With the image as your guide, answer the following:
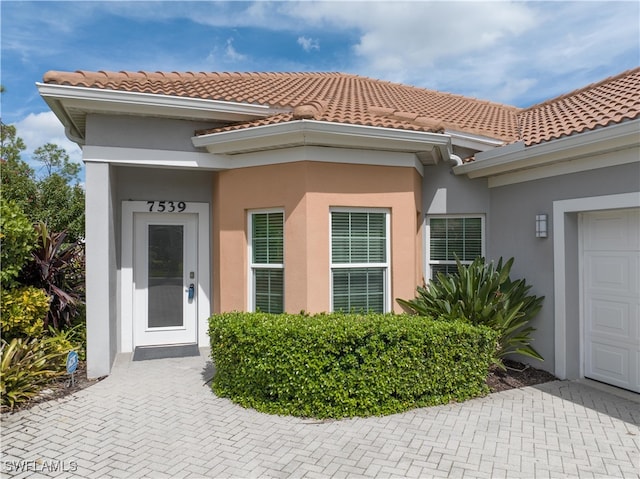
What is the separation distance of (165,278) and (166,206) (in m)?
1.50

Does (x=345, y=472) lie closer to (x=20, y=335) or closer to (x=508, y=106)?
(x=20, y=335)

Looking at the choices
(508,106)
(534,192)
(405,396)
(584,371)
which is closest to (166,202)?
(405,396)

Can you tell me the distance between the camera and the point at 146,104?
21.7 ft

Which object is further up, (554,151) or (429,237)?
(554,151)

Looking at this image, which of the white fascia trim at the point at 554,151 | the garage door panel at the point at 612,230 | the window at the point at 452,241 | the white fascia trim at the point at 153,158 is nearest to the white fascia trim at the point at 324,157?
the white fascia trim at the point at 153,158

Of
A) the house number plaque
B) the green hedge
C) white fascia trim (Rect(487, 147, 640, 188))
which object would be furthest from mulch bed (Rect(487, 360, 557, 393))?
the house number plaque

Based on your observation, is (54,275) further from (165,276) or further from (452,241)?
(452,241)

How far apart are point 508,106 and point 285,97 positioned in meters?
9.22

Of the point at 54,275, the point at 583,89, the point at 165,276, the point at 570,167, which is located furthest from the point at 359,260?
the point at 583,89

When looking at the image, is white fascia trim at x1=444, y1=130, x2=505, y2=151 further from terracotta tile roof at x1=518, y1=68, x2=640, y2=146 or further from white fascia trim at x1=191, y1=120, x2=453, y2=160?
white fascia trim at x1=191, y1=120, x2=453, y2=160

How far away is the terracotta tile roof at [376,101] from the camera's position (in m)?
6.63

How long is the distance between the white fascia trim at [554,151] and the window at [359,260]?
7.04ft

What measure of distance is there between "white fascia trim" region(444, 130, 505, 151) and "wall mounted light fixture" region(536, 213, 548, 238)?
2.03m

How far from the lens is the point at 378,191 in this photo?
23.3 ft
